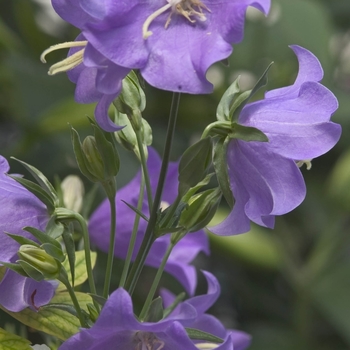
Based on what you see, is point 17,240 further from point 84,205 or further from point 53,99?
point 53,99

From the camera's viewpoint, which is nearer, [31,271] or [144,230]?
[31,271]

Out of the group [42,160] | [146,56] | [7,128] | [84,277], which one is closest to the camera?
[146,56]

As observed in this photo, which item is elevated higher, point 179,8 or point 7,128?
point 179,8

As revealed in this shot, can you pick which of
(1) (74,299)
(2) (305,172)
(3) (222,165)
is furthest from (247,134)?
(2) (305,172)

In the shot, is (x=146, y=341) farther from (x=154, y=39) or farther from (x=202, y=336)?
(x=154, y=39)

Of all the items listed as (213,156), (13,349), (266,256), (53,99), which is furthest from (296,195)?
(53,99)

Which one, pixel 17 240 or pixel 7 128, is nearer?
pixel 17 240

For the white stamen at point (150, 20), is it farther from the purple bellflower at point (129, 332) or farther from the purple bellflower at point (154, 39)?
the purple bellflower at point (129, 332)
